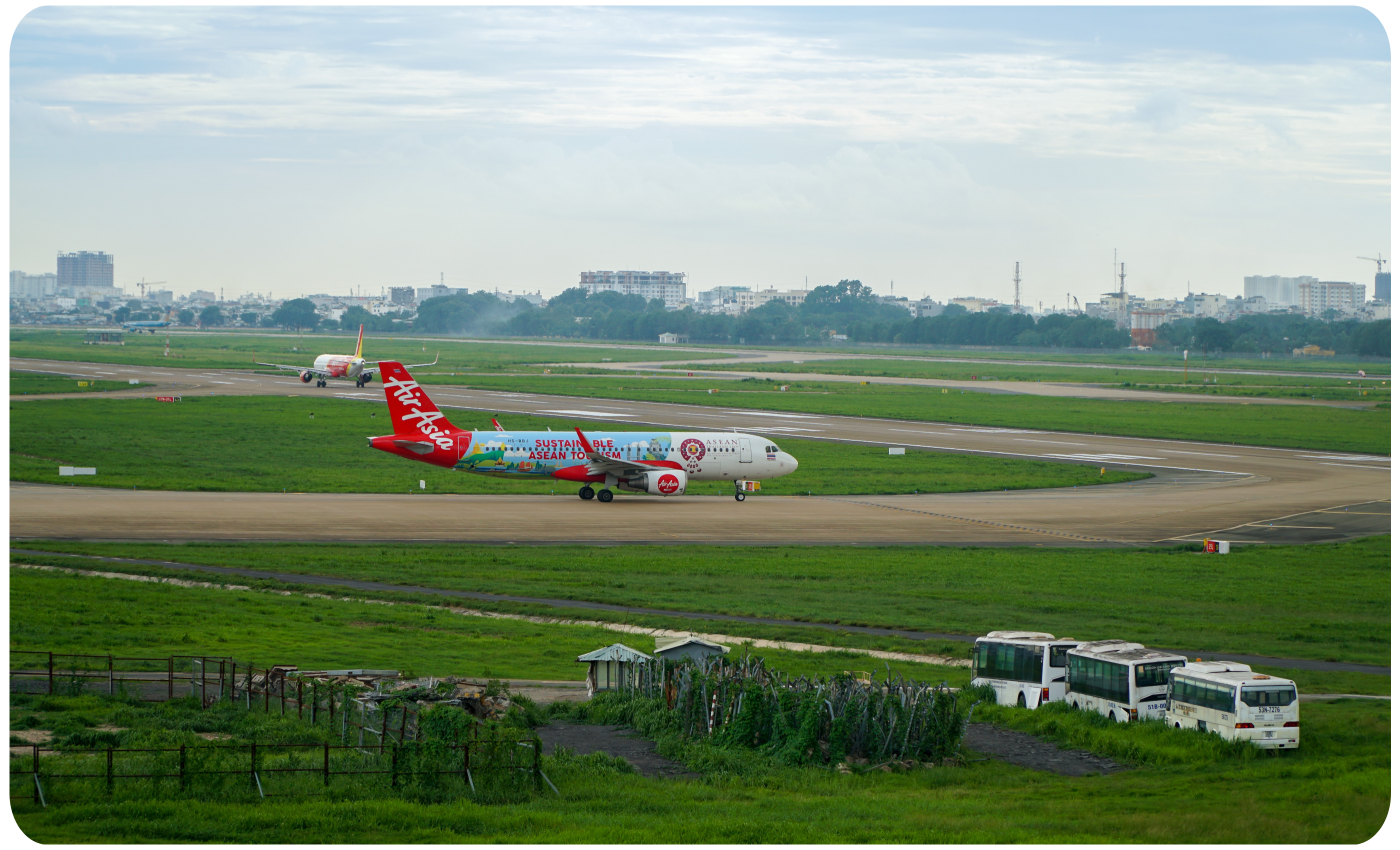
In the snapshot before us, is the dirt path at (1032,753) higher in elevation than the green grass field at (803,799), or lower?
lower

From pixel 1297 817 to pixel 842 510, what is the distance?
2165 inches

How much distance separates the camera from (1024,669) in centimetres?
3634

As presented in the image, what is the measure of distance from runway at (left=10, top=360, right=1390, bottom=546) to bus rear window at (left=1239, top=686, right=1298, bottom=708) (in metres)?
36.4

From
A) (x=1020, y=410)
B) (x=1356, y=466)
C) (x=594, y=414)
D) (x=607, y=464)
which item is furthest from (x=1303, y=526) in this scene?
(x=1020, y=410)

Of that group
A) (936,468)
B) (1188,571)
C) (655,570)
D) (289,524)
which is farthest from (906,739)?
(936,468)

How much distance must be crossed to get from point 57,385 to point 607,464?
361ft

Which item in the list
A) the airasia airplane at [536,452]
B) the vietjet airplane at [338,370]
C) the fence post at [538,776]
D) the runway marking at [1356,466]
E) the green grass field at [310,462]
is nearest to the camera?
the fence post at [538,776]

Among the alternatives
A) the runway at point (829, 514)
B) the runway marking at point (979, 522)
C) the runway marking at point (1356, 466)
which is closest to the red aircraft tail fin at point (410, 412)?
the runway at point (829, 514)

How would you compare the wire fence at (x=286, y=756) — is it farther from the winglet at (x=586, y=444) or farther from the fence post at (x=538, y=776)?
the winglet at (x=586, y=444)

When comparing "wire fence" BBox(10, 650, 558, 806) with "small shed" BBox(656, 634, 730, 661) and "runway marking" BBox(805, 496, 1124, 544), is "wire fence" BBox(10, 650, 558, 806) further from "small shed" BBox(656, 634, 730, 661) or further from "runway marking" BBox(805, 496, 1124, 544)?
"runway marking" BBox(805, 496, 1124, 544)

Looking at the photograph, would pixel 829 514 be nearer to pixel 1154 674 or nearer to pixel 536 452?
pixel 536 452

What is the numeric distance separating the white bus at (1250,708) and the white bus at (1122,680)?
5.44 ft

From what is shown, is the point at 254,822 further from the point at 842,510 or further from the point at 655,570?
the point at 842,510

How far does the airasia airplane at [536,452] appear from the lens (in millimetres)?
80125
